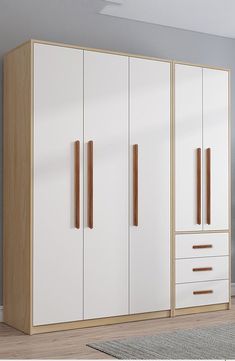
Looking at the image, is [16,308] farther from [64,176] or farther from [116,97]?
[116,97]

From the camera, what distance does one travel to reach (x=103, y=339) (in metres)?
4.02

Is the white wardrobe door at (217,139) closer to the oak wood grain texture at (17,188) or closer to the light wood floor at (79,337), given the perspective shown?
the light wood floor at (79,337)

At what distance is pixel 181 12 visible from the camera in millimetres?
5168

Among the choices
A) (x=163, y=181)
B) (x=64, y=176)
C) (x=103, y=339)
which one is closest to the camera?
(x=103, y=339)

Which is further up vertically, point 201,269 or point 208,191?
point 208,191

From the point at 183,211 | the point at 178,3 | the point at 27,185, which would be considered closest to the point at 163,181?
the point at 183,211

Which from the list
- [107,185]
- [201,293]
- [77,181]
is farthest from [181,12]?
[201,293]

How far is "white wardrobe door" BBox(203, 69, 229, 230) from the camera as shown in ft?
16.5

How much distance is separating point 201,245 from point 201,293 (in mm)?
392

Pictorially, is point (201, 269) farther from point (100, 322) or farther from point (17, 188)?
point (17, 188)

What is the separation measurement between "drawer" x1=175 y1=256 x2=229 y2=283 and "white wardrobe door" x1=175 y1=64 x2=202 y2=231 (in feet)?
0.90

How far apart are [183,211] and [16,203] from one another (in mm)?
1361

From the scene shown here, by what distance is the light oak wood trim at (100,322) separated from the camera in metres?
4.22

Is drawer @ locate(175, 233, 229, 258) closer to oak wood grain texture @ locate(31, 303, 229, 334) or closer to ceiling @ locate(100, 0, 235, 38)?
oak wood grain texture @ locate(31, 303, 229, 334)
